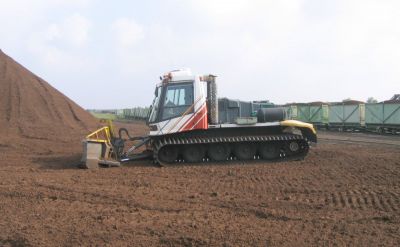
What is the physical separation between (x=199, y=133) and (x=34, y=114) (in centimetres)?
1639

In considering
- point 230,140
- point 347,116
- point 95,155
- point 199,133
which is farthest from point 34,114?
point 347,116

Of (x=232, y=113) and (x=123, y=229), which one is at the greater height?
(x=232, y=113)

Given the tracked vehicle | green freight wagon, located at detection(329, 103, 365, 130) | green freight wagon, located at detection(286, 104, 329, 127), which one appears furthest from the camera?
green freight wagon, located at detection(286, 104, 329, 127)

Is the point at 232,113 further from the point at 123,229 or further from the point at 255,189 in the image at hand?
the point at 123,229

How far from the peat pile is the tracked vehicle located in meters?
5.41

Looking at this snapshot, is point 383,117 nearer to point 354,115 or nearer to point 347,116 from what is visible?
point 354,115

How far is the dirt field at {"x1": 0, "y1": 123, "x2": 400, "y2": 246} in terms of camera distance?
6.19m

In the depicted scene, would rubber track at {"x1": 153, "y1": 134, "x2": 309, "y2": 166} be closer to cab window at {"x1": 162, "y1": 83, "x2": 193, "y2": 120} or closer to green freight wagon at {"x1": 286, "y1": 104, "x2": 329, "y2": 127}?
cab window at {"x1": 162, "y1": 83, "x2": 193, "y2": 120}

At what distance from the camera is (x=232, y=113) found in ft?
48.8

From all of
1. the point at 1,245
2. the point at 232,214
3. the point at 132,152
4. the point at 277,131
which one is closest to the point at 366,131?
the point at 277,131

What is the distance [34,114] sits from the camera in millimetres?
27188

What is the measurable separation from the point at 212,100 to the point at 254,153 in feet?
7.03

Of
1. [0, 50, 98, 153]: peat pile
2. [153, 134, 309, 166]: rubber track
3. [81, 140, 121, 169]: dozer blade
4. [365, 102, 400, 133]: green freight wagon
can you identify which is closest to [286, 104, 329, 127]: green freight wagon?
[365, 102, 400, 133]: green freight wagon

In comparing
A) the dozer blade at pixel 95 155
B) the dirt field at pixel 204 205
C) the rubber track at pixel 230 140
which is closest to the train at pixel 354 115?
the rubber track at pixel 230 140
